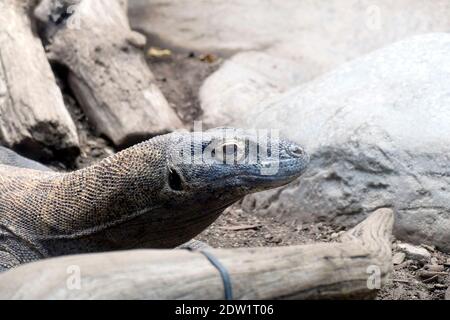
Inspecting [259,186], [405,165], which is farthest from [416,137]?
[259,186]

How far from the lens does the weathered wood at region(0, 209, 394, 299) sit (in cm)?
253

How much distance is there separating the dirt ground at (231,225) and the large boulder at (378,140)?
145 mm

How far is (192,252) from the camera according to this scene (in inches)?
107

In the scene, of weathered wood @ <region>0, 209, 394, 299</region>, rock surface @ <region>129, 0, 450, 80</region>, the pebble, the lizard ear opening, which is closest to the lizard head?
the lizard ear opening

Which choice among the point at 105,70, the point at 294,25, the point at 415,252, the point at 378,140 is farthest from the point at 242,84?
the point at 415,252

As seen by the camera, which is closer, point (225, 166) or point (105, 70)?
point (225, 166)

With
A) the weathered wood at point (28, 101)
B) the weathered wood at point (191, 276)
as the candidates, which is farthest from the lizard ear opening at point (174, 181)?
the weathered wood at point (28, 101)

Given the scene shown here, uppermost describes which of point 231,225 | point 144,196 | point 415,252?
point 144,196

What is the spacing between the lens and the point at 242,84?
7297mm

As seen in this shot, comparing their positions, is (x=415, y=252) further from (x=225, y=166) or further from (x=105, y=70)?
(x=105, y=70)

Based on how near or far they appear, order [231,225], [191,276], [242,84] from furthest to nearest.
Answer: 1. [242,84]
2. [231,225]
3. [191,276]

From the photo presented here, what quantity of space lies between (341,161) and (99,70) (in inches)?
103

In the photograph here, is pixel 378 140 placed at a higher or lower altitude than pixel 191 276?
lower

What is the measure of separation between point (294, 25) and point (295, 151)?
15.2ft
